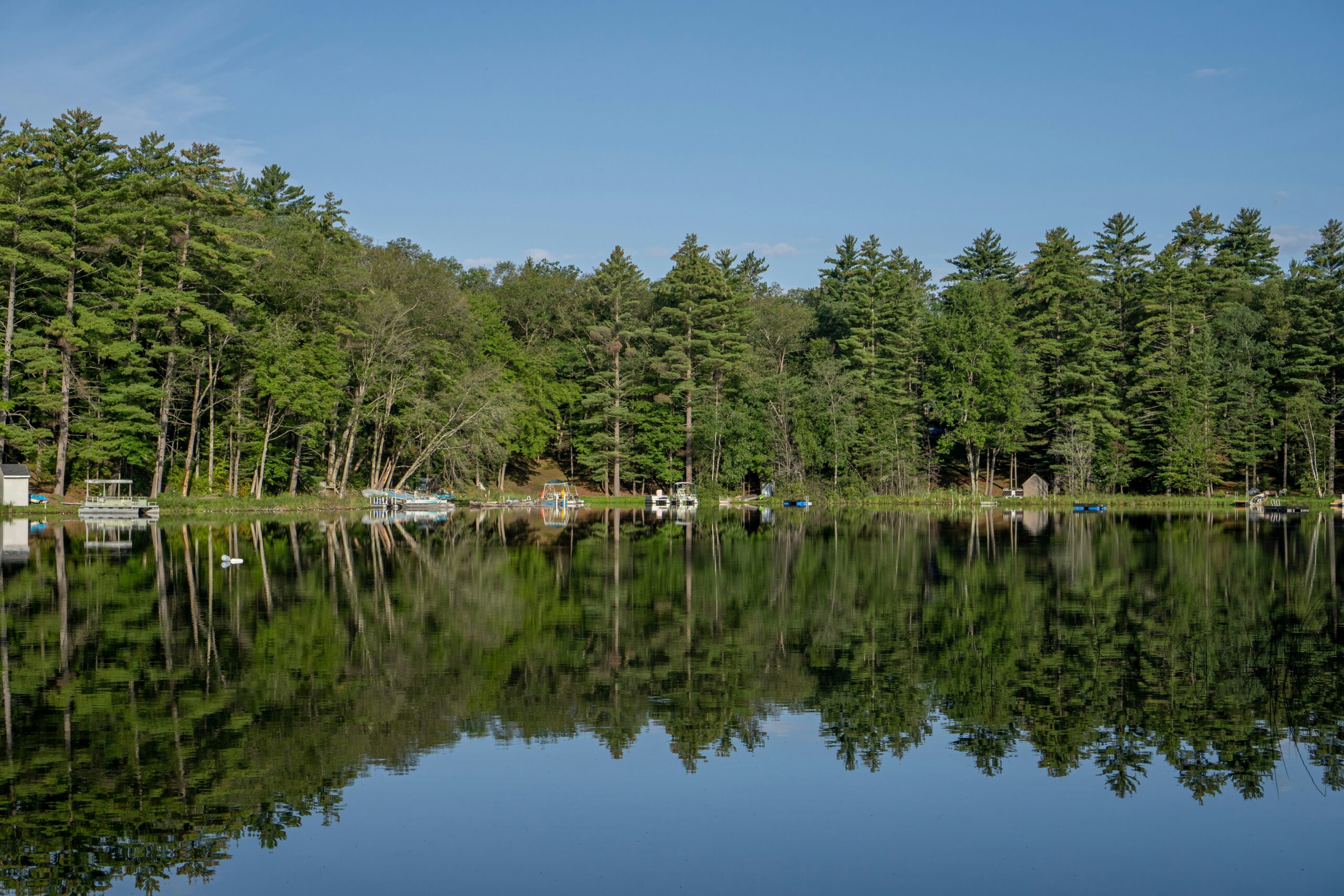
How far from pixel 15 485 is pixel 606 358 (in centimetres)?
3753

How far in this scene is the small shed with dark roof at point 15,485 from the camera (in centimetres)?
4788

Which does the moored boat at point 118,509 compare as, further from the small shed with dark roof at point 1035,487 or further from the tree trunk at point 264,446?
the small shed with dark roof at point 1035,487

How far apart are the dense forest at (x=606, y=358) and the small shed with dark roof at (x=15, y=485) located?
1306 millimetres

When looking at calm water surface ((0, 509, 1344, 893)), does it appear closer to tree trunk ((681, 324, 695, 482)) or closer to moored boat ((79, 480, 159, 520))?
moored boat ((79, 480, 159, 520))

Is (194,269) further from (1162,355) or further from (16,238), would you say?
(1162,355)

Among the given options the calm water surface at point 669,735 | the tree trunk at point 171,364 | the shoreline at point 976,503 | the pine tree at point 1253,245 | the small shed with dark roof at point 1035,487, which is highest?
the pine tree at point 1253,245

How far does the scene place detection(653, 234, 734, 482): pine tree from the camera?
72125mm

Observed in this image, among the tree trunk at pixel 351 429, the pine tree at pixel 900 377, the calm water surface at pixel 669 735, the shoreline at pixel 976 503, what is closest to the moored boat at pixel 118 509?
the tree trunk at pixel 351 429

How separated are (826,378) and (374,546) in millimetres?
43036

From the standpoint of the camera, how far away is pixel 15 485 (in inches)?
Answer: 1897

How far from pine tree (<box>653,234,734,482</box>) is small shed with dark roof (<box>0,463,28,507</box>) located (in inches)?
1455

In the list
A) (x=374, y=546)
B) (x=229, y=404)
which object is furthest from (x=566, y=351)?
(x=374, y=546)

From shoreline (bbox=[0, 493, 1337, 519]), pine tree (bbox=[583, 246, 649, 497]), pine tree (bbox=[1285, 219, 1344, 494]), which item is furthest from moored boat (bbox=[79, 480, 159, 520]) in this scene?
pine tree (bbox=[1285, 219, 1344, 494])

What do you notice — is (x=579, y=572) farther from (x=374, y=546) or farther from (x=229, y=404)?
(x=229, y=404)
